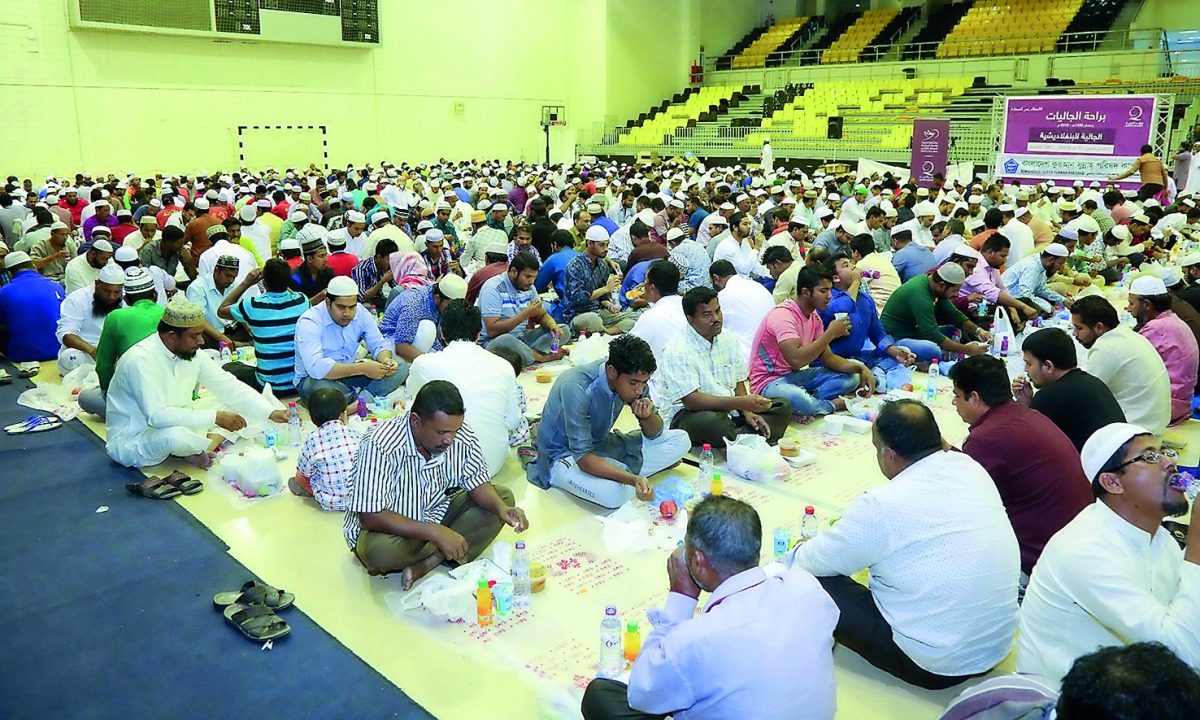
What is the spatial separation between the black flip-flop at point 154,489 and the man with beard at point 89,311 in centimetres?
228

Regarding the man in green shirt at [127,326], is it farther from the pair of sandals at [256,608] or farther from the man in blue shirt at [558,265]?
the man in blue shirt at [558,265]

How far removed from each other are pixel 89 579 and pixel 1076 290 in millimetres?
10259

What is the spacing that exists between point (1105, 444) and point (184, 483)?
15.2 feet

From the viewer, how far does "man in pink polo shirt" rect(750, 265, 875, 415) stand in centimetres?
586

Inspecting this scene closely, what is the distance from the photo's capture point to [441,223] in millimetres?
11102

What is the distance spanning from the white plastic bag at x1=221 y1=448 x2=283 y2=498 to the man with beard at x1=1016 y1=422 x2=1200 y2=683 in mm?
3918

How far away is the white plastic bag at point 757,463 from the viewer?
5.13m

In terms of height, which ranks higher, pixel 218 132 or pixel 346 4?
pixel 346 4

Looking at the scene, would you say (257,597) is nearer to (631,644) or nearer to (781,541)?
(631,644)

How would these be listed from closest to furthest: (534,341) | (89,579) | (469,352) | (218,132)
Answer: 1. (89,579)
2. (469,352)
3. (534,341)
4. (218,132)

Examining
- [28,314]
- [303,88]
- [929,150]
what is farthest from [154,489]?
[303,88]

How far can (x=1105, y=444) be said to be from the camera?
2.67m

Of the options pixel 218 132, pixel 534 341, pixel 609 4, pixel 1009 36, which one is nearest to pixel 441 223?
pixel 534 341

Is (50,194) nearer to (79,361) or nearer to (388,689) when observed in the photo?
(79,361)
